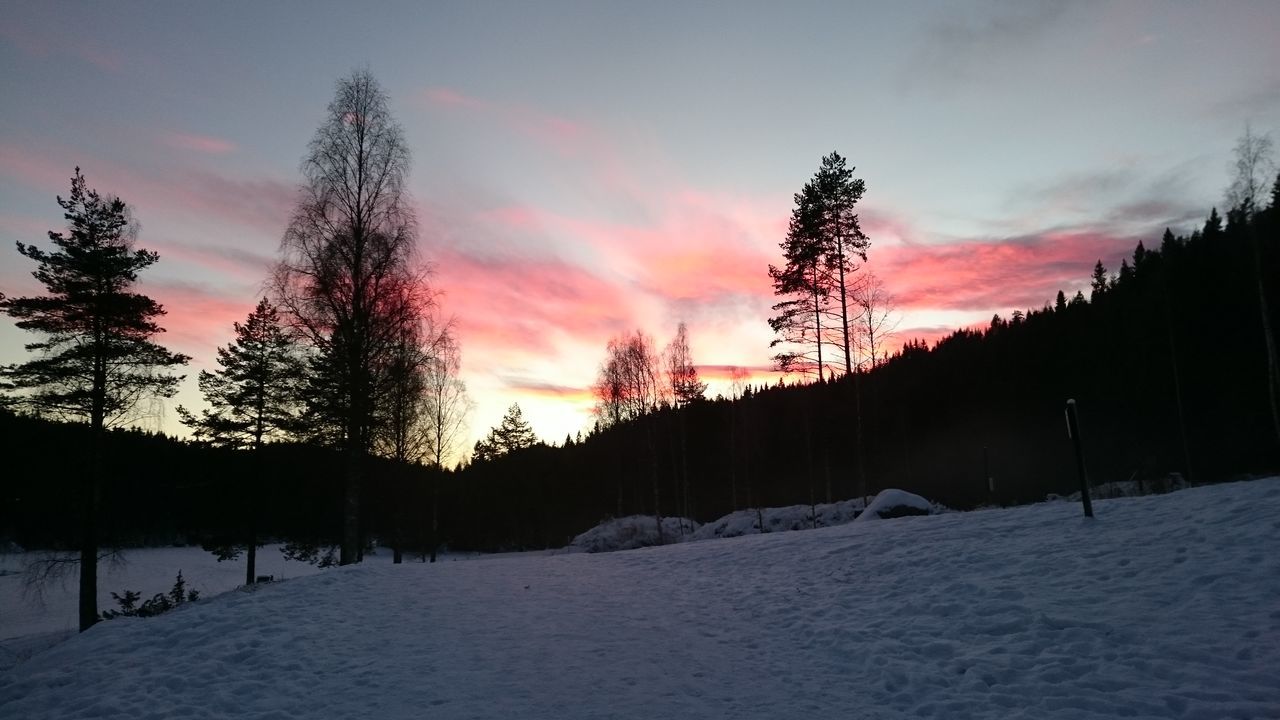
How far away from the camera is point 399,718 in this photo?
6.73 metres

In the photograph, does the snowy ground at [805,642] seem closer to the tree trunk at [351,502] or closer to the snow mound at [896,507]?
the tree trunk at [351,502]

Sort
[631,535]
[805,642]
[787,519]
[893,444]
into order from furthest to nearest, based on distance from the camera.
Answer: [893,444], [631,535], [787,519], [805,642]

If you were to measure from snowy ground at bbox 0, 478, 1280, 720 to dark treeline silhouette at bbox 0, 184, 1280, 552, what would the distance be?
583 inches

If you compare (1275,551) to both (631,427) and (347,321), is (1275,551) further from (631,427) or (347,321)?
(631,427)

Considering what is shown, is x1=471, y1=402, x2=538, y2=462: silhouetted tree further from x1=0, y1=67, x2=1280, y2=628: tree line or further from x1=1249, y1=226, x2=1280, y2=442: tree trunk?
x1=1249, y1=226, x2=1280, y2=442: tree trunk

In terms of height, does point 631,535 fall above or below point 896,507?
below

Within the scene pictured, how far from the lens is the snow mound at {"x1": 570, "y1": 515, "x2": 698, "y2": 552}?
3552 cm

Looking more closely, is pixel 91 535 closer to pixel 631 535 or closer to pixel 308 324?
pixel 308 324

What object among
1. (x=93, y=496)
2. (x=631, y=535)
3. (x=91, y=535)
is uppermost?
(x=93, y=496)

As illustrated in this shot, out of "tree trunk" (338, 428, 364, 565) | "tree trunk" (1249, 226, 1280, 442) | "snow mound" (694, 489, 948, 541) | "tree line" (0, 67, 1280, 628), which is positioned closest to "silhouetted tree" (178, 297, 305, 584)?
"tree line" (0, 67, 1280, 628)

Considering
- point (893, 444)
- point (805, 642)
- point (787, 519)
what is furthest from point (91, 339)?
point (893, 444)

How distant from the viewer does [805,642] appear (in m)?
8.91

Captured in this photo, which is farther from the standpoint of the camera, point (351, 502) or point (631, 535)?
point (631, 535)

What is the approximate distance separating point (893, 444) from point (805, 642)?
198 feet
